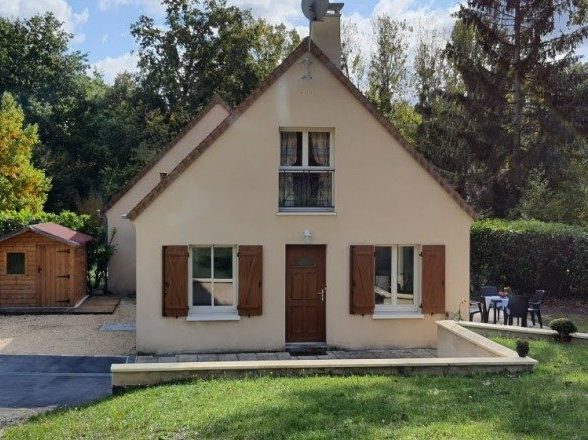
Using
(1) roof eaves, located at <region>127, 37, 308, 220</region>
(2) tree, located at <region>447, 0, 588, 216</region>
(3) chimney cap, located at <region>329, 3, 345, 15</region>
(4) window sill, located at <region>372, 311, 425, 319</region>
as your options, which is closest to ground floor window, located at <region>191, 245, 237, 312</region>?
(1) roof eaves, located at <region>127, 37, 308, 220</region>

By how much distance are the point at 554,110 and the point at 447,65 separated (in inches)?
368

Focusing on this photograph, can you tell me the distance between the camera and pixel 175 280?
1304cm

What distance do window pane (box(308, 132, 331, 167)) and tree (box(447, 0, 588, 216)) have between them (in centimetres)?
1692

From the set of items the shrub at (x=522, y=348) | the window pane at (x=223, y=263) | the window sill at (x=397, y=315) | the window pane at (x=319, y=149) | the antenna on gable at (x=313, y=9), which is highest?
the antenna on gable at (x=313, y=9)

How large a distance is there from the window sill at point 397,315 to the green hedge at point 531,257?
8.12 metres

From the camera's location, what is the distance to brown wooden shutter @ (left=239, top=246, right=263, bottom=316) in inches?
519

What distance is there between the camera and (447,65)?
3562 centimetres

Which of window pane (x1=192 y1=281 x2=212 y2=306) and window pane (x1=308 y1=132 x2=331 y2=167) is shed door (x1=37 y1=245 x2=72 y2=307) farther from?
window pane (x1=308 y1=132 x2=331 y2=167)

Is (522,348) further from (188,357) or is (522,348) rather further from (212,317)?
(188,357)

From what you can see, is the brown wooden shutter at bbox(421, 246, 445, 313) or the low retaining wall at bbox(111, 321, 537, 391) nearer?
the low retaining wall at bbox(111, 321, 537, 391)

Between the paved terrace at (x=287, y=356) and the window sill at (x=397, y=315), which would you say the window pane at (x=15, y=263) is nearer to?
the paved terrace at (x=287, y=356)

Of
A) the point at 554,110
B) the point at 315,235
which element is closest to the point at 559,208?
the point at 554,110

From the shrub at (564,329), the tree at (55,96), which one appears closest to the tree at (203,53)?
the tree at (55,96)

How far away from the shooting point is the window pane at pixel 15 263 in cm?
1873
